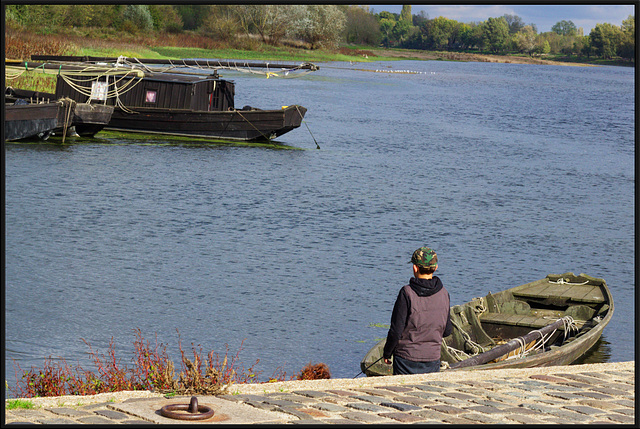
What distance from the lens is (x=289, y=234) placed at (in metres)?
23.1

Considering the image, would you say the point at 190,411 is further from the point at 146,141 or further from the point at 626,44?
the point at 626,44

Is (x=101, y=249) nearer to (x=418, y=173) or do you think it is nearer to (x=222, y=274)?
(x=222, y=274)

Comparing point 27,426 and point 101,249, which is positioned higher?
point 27,426

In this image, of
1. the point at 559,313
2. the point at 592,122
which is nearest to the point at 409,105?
the point at 592,122

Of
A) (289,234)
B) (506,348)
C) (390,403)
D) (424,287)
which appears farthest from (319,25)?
(390,403)

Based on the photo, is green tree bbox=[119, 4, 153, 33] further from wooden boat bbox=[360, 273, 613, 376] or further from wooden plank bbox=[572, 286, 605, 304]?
wooden plank bbox=[572, 286, 605, 304]

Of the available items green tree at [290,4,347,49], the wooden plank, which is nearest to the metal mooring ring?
the wooden plank

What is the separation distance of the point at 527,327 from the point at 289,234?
10.0 meters

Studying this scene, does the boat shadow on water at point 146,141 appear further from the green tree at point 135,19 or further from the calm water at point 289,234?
the green tree at point 135,19

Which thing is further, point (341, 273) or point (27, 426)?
point (341, 273)

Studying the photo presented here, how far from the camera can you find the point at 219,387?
7801 mm

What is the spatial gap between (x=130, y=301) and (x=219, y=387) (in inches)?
363

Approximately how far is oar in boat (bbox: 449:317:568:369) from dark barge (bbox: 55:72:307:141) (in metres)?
24.8

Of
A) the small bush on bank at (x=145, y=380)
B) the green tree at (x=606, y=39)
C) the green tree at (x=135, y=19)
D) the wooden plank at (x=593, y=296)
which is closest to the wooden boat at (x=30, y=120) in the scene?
the small bush on bank at (x=145, y=380)
